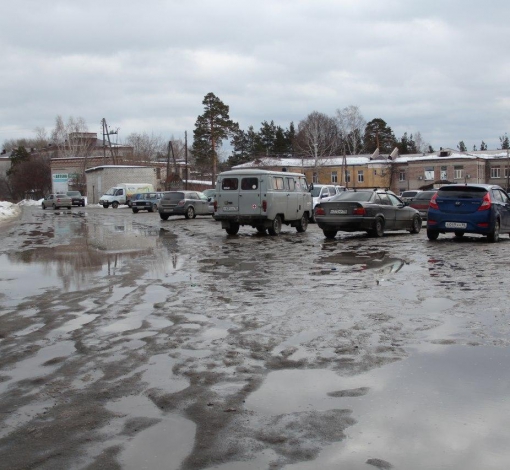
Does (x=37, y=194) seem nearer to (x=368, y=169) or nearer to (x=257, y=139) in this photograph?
(x=257, y=139)

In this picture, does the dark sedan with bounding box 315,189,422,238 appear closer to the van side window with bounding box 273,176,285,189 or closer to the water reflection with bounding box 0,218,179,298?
the van side window with bounding box 273,176,285,189

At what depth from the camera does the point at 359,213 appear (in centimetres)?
1989

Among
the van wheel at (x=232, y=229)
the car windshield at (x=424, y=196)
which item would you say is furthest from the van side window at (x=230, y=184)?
the car windshield at (x=424, y=196)

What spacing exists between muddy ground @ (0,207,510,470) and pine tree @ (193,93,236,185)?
254ft

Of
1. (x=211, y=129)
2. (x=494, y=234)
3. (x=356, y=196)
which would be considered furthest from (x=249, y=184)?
(x=211, y=129)

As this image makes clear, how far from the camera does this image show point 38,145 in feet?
434

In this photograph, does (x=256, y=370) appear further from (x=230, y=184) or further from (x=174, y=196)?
(x=174, y=196)

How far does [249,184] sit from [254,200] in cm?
59

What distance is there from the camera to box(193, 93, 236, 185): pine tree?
87.9 metres

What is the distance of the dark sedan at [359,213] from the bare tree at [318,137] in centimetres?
7336

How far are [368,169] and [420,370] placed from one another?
94811 millimetres

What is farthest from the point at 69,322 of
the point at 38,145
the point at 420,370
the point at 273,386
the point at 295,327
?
the point at 38,145

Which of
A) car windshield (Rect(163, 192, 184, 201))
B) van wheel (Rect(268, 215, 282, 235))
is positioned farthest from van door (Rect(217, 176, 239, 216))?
car windshield (Rect(163, 192, 184, 201))

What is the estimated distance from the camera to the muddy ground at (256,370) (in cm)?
391
